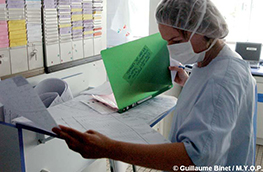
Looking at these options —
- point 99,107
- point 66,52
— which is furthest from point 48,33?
point 99,107

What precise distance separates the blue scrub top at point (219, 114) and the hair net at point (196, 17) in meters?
0.09

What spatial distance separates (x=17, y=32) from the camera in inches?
51.7

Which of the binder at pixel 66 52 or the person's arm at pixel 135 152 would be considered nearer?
the person's arm at pixel 135 152

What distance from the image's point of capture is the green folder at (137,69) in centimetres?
115

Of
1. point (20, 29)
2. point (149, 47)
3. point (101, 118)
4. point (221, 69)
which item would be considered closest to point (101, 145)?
point (101, 118)

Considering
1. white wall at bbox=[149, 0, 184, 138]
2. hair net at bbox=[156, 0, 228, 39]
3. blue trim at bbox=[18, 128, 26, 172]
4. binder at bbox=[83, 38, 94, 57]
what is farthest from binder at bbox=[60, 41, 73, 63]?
white wall at bbox=[149, 0, 184, 138]

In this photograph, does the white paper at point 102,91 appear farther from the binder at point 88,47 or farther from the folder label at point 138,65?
the binder at point 88,47

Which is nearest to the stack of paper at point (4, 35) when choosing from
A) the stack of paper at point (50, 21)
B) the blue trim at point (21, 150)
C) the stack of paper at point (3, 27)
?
the stack of paper at point (3, 27)

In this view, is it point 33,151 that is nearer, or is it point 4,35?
point 33,151

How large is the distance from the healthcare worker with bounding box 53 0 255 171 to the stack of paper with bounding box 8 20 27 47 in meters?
0.68

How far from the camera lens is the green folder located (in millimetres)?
1150

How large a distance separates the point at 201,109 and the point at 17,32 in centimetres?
97

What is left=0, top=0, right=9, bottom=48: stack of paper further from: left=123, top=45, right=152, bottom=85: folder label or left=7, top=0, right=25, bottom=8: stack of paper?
left=123, top=45, right=152, bottom=85: folder label

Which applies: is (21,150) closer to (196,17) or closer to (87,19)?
(196,17)
